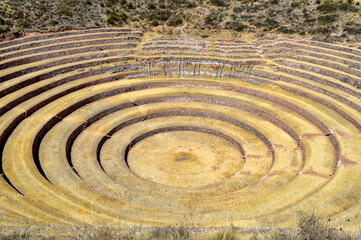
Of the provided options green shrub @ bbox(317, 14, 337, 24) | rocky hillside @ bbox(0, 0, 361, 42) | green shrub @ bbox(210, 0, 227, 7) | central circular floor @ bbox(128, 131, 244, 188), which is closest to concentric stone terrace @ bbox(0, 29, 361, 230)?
central circular floor @ bbox(128, 131, 244, 188)

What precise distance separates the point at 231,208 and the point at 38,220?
12027mm

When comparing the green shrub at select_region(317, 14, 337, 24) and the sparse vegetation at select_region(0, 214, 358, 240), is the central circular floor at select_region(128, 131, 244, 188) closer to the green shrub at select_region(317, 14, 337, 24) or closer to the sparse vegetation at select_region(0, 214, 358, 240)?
the sparse vegetation at select_region(0, 214, 358, 240)

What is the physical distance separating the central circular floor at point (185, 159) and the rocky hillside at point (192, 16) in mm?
26639

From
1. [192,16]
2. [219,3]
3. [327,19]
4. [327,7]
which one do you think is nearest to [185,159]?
[192,16]

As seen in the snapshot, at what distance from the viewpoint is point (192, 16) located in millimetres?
54344

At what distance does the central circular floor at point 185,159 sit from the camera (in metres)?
26.2

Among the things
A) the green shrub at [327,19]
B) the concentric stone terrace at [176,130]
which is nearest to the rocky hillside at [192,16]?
the green shrub at [327,19]

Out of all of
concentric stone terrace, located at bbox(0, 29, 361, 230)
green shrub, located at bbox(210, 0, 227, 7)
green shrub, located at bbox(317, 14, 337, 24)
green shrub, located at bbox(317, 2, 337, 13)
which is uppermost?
green shrub, located at bbox(210, 0, 227, 7)

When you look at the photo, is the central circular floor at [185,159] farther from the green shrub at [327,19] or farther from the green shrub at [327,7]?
the green shrub at [327,7]

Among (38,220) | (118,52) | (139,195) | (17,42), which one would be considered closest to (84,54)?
(118,52)

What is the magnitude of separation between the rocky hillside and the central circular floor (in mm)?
26639

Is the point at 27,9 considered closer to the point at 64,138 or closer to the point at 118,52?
the point at 118,52

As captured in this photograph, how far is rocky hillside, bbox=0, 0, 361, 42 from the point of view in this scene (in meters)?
45.6

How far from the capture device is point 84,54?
42250 millimetres
